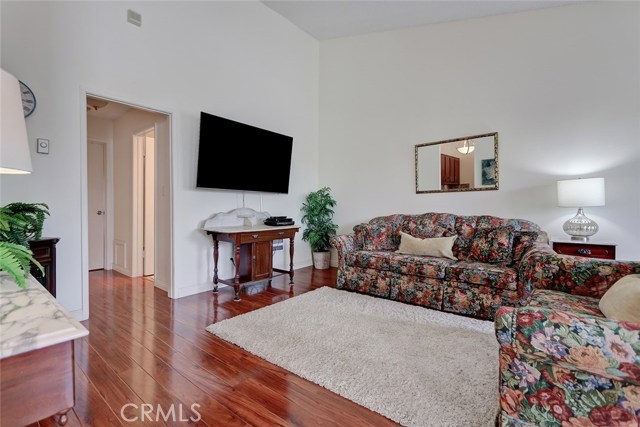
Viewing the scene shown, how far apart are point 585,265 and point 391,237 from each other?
2.10 meters

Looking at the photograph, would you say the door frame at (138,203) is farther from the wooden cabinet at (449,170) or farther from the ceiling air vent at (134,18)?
the wooden cabinet at (449,170)

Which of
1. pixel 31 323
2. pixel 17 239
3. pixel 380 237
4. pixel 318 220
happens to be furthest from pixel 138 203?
pixel 31 323

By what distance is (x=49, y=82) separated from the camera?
2.41 meters

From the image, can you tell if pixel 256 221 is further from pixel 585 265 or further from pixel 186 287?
pixel 585 265

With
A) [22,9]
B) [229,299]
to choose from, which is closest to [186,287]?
[229,299]

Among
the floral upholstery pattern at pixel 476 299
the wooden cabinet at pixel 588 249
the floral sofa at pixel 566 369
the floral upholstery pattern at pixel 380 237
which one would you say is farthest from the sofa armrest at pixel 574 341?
the floral upholstery pattern at pixel 380 237

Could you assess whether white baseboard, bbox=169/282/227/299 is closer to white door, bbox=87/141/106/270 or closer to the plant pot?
the plant pot

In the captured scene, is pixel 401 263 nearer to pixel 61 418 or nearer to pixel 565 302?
pixel 565 302

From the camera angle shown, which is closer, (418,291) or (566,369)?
(566,369)

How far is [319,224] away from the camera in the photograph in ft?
15.7

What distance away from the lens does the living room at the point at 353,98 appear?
250cm

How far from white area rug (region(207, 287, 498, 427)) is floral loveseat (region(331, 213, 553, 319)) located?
0.21 meters

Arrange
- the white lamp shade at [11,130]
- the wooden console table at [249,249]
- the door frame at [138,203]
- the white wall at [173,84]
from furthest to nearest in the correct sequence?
the door frame at [138,203]
the wooden console table at [249,249]
the white wall at [173,84]
the white lamp shade at [11,130]

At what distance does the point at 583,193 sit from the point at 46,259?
453cm
